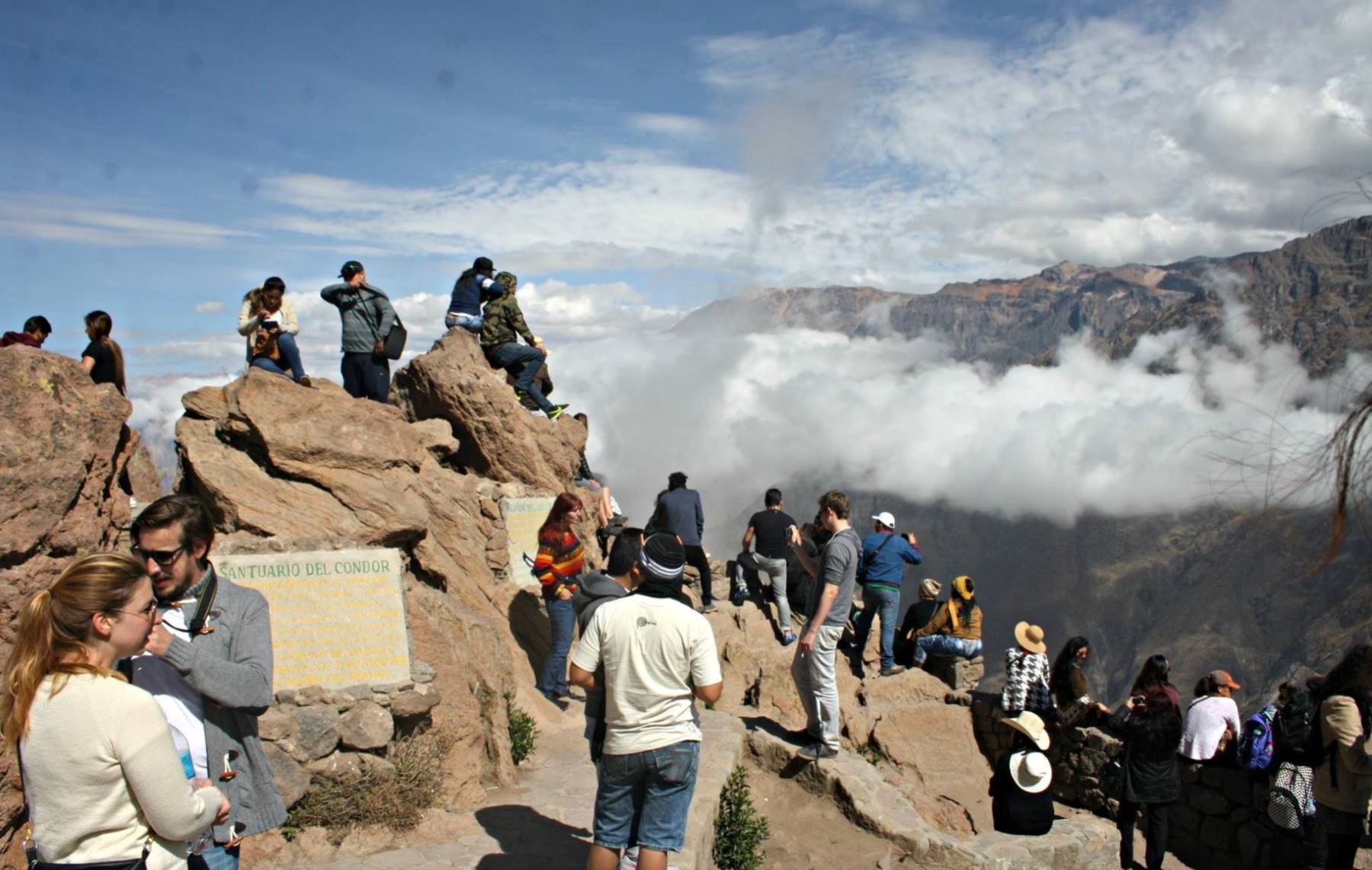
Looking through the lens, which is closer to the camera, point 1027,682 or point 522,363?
point 1027,682

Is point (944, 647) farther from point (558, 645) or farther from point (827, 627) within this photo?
point (558, 645)

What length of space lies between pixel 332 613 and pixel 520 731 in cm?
225

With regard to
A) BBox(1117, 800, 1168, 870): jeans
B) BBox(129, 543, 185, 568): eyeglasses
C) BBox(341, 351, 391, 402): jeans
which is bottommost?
BBox(1117, 800, 1168, 870): jeans

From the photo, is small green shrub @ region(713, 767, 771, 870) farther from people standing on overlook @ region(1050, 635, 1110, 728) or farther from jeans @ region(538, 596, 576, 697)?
people standing on overlook @ region(1050, 635, 1110, 728)

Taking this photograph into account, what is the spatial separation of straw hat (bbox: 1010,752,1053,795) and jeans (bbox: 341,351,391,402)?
8.37 meters

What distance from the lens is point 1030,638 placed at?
34.7 ft

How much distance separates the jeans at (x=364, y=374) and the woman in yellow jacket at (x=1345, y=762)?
33.4ft

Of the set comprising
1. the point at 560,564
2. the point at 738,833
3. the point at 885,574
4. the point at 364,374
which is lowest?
the point at 738,833

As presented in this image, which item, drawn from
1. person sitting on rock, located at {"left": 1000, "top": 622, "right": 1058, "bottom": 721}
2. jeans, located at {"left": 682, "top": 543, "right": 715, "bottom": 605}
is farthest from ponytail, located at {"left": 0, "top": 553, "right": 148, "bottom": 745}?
jeans, located at {"left": 682, "top": 543, "right": 715, "bottom": 605}

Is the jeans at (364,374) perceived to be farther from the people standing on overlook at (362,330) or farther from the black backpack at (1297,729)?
the black backpack at (1297,729)

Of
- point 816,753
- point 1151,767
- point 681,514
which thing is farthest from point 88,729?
point 681,514

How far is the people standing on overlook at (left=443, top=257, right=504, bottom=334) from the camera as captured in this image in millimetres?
13719

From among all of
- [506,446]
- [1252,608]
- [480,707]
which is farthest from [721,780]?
A: [1252,608]

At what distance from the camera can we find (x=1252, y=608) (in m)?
173
